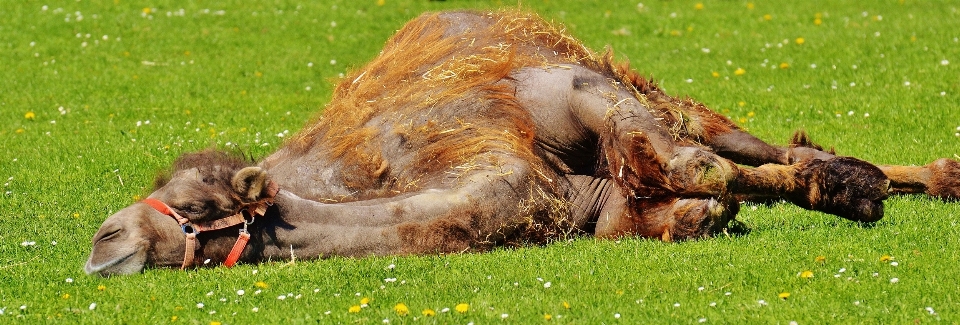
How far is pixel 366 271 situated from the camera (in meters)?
6.39

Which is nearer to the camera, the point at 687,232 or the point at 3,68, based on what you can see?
the point at 687,232

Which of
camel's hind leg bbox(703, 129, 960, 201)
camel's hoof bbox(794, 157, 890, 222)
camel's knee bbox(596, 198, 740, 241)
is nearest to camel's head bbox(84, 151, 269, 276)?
camel's knee bbox(596, 198, 740, 241)

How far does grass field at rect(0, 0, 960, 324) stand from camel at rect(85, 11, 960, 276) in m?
0.17

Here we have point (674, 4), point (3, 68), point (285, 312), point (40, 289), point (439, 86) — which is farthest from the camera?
point (674, 4)

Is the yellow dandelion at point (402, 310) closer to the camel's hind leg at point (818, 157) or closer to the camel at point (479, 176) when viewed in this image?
the camel at point (479, 176)

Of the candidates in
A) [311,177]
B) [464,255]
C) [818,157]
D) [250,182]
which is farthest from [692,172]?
[250,182]

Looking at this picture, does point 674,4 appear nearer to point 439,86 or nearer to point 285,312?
point 439,86

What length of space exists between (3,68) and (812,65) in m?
9.28

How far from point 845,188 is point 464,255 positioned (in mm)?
2250

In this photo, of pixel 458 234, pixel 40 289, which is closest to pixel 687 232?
pixel 458 234

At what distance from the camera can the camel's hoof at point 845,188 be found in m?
7.17

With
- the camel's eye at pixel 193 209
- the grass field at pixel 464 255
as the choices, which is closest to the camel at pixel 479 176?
the camel's eye at pixel 193 209

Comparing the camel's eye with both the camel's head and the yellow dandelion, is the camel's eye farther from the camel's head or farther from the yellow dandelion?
the yellow dandelion

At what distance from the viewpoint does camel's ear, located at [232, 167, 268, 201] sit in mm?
6328
